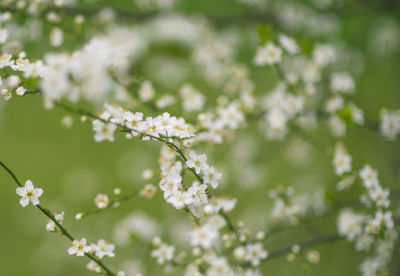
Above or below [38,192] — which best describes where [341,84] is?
above

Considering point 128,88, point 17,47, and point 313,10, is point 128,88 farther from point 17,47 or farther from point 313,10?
point 313,10

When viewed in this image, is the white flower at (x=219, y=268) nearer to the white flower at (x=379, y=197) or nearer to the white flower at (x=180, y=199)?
the white flower at (x=180, y=199)

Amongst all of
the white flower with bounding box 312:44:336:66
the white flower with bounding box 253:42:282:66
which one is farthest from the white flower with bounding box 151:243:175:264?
the white flower with bounding box 312:44:336:66

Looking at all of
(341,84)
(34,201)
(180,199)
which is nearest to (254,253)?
(180,199)

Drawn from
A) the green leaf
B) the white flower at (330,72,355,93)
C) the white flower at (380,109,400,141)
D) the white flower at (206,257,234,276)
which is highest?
the white flower at (330,72,355,93)

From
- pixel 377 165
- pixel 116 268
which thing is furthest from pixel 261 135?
pixel 116 268

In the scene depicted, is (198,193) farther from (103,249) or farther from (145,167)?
(145,167)

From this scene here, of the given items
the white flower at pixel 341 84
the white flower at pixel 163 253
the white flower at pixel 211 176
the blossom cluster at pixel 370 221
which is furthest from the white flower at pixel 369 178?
the white flower at pixel 163 253

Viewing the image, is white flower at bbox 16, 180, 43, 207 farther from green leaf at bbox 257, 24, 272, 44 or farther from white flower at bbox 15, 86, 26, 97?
green leaf at bbox 257, 24, 272, 44

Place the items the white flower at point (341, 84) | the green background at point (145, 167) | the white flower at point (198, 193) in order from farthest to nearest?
the green background at point (145, 167) < the white flower at point (341, 84) < the white flower at point (198, 193)

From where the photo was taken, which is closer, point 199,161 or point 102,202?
point 199,161

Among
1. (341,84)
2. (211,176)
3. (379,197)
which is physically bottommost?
(211,176)
